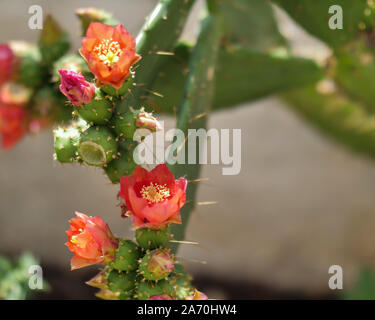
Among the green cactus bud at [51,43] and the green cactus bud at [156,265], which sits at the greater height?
the green cactus bud at [51,43]

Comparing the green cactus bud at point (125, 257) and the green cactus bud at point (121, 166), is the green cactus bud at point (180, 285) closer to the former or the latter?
the green cactus bud at point (125, 257)

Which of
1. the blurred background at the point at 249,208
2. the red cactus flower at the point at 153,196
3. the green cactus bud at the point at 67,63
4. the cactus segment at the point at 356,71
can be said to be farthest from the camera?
the blurred background at the point at 249,208

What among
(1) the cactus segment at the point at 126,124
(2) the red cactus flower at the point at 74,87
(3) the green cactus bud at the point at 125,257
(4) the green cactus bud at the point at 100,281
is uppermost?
(2) the red cactus flower at the point at 74,87

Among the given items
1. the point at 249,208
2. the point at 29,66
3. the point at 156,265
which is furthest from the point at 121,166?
the point at 249,208

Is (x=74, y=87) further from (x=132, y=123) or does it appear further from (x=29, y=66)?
(x=29, y=66)
